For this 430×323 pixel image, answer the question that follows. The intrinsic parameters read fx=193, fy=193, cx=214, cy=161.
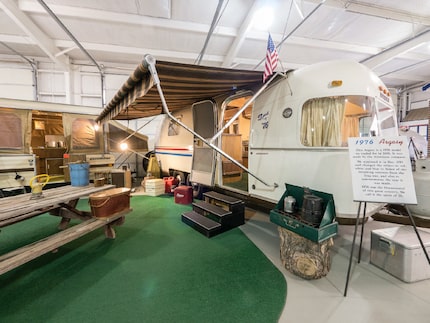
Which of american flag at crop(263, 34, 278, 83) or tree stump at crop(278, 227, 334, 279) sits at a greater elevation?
american flag at crop(263, 34, 278, 83)

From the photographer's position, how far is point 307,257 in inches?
84.7

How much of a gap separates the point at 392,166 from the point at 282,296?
5.55 ft

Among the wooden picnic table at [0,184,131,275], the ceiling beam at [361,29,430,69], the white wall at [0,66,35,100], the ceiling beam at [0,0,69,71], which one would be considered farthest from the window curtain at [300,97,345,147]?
the white wall at [0,66,35,100]

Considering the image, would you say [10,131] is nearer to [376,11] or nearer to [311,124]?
[311,124]

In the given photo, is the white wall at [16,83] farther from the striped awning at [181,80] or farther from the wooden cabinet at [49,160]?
the striped awning at [181,80]

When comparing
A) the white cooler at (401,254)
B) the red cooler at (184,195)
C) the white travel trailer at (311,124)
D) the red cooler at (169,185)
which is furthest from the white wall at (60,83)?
the white cooler at (401,254)

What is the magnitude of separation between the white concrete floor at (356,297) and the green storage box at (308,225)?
53 cm

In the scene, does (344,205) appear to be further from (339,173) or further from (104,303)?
(104,303)

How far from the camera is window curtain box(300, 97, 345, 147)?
8.27ft

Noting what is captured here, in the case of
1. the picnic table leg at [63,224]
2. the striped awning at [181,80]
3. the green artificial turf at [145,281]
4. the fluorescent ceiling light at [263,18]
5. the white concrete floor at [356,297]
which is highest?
the fluorescent ceiling light at [263,18]

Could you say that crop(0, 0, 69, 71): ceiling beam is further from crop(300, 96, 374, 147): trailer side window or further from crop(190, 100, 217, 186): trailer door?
crop(300, 96, 374, 147): trailer side window

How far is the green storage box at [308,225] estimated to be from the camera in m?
2.00

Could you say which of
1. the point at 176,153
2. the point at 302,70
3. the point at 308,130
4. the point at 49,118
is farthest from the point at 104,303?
the point at 49,118

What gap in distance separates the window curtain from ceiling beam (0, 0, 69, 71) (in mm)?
6910
